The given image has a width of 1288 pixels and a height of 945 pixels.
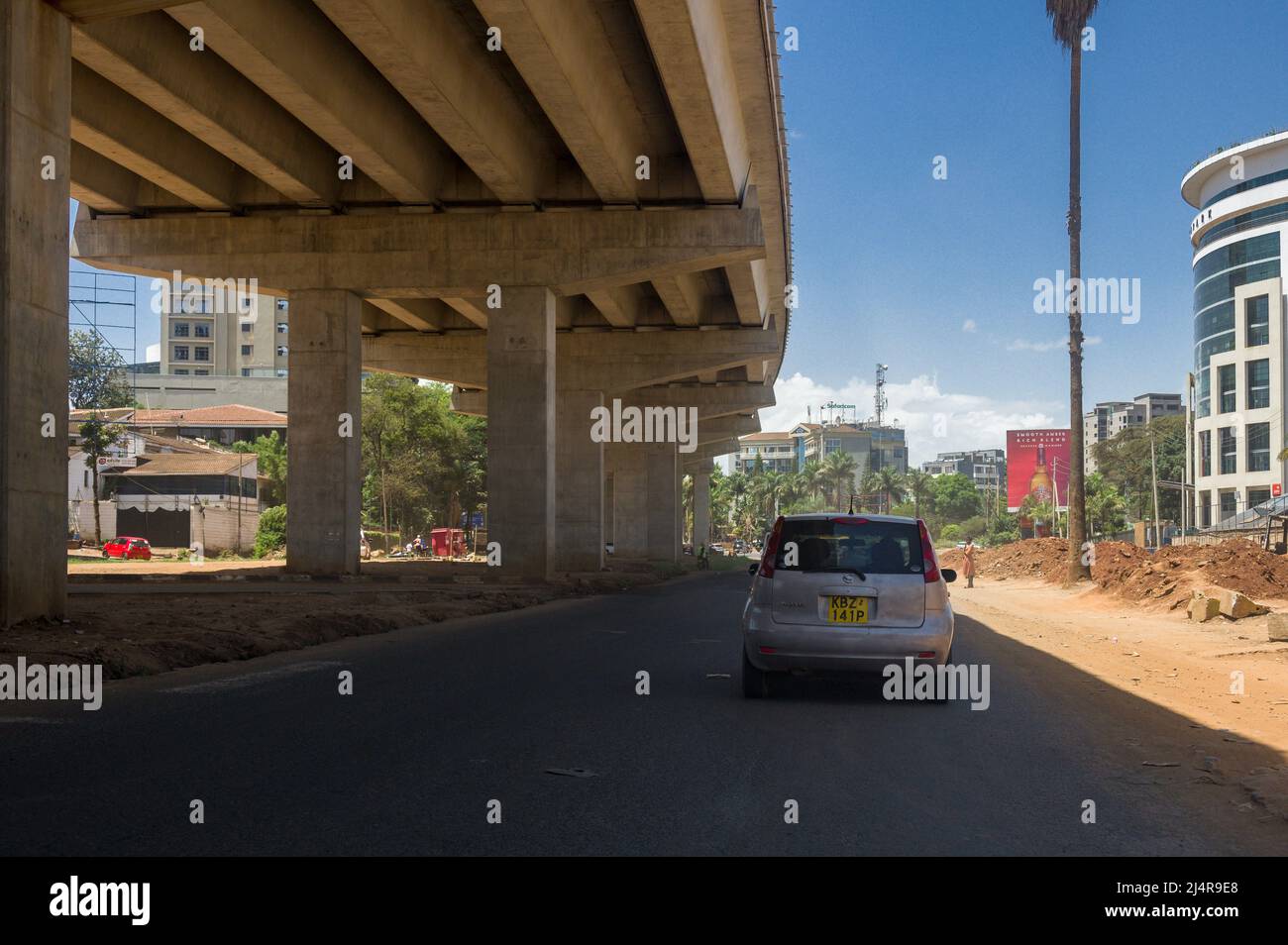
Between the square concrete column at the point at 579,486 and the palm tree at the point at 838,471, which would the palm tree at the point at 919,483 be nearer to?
the palm tree at the point at 838,471

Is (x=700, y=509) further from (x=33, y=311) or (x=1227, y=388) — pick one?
(x=33, y=311)

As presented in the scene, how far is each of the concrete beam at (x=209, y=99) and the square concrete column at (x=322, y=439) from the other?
3.26 metres

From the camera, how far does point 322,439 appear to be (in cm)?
2994

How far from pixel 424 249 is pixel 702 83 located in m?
11.2

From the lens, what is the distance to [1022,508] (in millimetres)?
116438

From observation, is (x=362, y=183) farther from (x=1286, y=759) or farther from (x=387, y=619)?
(x=1286, y=759)

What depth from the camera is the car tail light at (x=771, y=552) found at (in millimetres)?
9812

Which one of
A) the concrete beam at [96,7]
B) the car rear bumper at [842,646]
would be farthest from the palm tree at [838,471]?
the car rear bumper at [842,646]

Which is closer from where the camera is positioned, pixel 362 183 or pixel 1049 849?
pixel 1049 849

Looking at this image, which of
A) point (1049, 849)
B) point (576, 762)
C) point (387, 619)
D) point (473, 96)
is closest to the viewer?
point (1049, 849)

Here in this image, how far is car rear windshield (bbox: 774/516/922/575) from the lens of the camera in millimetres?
9641

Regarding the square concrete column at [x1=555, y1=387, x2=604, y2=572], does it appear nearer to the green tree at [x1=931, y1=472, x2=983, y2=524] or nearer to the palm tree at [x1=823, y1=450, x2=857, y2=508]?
the palm tree at [x1=823, y1=450, x2=857, y2=508]

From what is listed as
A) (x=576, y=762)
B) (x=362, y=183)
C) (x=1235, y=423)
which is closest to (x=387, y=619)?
(x=576, y=762)

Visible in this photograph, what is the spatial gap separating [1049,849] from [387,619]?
43.8 ft
